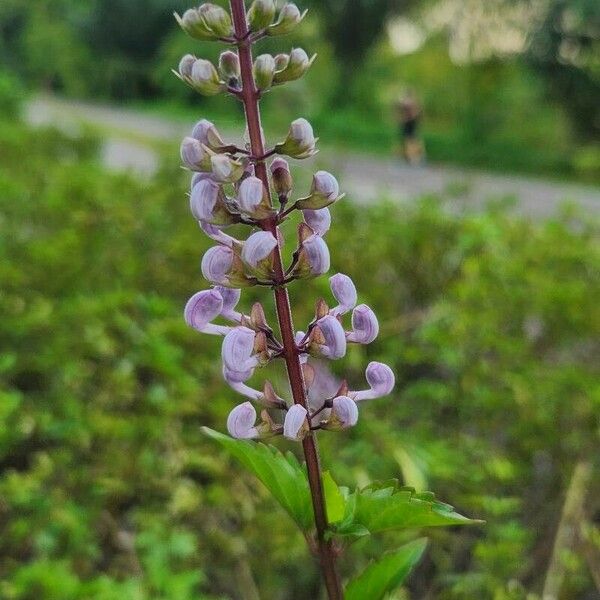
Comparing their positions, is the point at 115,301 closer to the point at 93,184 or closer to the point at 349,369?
the point at 349,369

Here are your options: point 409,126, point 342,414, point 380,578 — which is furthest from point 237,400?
point 409,126

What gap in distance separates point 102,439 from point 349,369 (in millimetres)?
1330

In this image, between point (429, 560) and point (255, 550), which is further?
point (429, 560)

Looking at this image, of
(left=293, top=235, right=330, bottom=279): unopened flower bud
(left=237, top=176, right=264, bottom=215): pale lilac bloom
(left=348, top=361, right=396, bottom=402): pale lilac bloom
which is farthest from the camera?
(left=348, top=361, right=396, bottom=402): pale lilac bloom

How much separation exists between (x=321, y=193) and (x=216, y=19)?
0.33 m

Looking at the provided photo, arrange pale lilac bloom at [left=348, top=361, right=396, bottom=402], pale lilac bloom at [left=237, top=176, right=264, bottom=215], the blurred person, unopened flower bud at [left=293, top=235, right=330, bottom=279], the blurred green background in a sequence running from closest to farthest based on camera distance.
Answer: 1. pale lilac bloom at [left=237, top=176, right=264, bottom=215]
2. unopened flower bud at [left=293, top=235, right=330, bottom=279]
3. pale lilac bloom at [left=348, top=361, right=396, bottom=402]
4. the blurred green background
5. the blurred person

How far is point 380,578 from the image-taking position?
150cm

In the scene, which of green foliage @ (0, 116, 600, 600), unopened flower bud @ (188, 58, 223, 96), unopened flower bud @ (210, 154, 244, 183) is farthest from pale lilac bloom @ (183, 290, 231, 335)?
green foliage @ (0, 116, 600, 600)

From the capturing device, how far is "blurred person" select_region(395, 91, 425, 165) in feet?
69.5

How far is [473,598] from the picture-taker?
2.49m

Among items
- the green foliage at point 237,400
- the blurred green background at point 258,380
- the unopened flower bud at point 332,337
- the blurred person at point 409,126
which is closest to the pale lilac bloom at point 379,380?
the unopened flower bud at point 332,337

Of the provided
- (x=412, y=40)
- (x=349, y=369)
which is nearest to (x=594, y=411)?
(x=349, y=369)

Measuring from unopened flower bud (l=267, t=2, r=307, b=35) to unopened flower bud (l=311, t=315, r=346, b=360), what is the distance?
50 centimetres

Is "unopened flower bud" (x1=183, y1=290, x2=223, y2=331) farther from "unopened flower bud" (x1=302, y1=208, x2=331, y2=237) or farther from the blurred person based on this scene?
the blurred person
